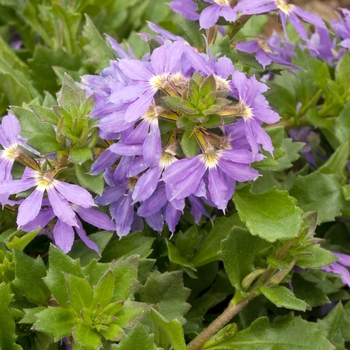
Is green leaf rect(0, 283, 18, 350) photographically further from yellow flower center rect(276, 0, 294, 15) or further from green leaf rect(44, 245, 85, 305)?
yellow flower center rect(276, 0, 294, 15)

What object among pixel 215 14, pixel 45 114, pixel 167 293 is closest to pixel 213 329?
pixel 167 293

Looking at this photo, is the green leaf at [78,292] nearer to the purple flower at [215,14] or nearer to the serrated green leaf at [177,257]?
the serrated green leaf at [177,257]

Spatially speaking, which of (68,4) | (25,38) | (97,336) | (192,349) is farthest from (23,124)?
(25,38)

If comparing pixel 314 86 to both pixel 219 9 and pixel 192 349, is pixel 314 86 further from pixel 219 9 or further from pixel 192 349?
pixel 192 349

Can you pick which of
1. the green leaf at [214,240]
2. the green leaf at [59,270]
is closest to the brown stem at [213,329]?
the green leaf at [214,240]

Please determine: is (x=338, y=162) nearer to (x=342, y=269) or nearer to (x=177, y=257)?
(x=342, y=269)

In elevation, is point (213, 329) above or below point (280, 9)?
below
